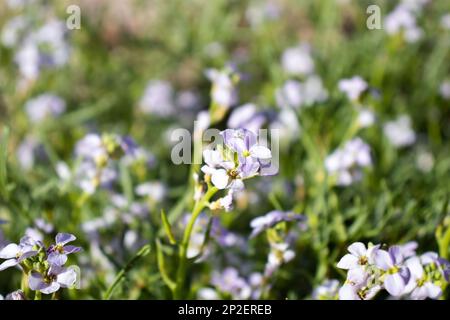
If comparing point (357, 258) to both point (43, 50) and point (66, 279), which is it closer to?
point (66, 279)

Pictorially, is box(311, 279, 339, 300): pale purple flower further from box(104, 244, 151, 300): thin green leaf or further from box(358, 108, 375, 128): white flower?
box(358, 108, 375, 128): white flower

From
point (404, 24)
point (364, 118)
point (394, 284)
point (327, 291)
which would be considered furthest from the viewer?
point (404, 24)

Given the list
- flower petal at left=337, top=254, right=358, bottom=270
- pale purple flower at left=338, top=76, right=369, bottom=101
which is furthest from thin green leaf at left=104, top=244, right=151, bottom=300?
pale purple flower at left=338, top=76, right=369, bottom=101

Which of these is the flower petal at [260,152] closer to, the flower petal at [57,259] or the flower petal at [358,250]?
the flower petal at [358,250]

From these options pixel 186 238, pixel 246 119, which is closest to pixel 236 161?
pixel 186 238
